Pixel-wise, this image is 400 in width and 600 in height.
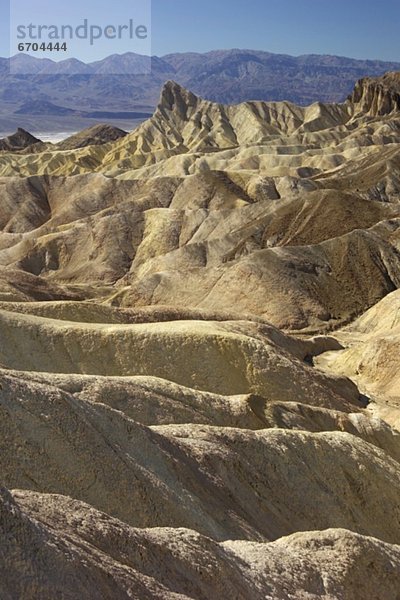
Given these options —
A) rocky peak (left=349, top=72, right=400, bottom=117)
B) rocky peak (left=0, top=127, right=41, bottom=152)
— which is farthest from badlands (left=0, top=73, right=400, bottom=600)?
rocky peak (left=0, top=127, right=41, bottom=152)

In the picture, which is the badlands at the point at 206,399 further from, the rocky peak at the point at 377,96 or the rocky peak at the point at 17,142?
the rocky peak at the point at 17,142

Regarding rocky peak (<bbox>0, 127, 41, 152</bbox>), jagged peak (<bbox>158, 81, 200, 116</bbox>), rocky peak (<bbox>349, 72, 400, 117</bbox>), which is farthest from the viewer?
jagged peak (<bbox>158, 81, 200, 116</bbox>)

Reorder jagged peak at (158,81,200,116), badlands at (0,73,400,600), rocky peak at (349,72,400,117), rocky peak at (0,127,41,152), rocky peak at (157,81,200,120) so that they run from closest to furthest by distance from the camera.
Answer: badlands at (0,73,400,600) → rocky peak at (349,72,400,117) → rocky peak at (0,127,41,152) → rocky peak at (157,81,200,120) → jagged peak at (158,81,200,116)

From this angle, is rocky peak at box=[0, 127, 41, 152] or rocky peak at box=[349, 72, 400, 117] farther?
rocky peak at box=[0, 127, 41, 152]

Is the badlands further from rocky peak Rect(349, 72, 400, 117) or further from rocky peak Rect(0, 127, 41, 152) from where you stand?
rocky peak Rect(0, 127, 41, 152)

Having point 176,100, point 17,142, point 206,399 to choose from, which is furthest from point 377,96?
point 206,399

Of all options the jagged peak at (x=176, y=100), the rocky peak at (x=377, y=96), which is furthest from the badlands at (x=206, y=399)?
the jagged peak at (x=176, y=100)

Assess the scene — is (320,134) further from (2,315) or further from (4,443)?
(4,443)

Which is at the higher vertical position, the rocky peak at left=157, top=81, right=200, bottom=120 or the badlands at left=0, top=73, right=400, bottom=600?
the rocky peak at left=157, top=81, right=200, bottom=120

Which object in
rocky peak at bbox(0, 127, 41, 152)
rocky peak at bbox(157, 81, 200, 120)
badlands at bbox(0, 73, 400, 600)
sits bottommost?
badlands at bbox(0, 73, 400, 600)

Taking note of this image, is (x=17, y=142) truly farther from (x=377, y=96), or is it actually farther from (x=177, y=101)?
(x=377, y=96)
